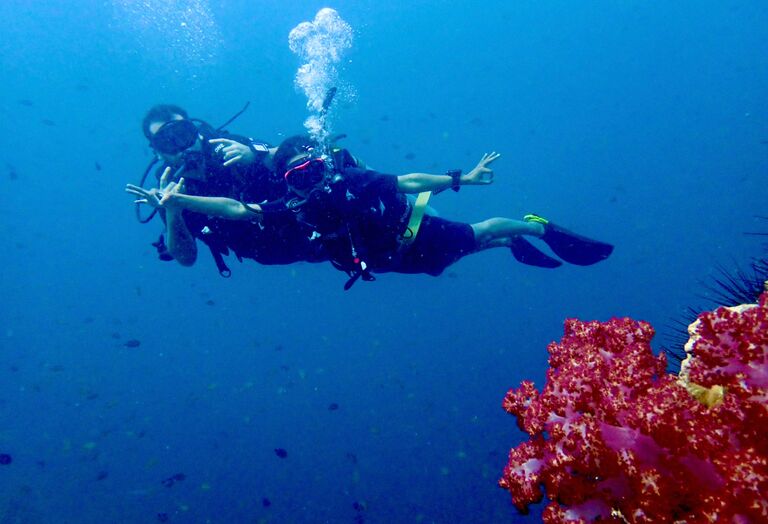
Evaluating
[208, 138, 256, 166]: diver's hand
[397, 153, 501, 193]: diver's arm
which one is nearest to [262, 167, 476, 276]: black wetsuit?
[397, 153, 501, 193]: diver's arm

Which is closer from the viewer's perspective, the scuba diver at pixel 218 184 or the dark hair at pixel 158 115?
the scuba diver at pixel 218 184

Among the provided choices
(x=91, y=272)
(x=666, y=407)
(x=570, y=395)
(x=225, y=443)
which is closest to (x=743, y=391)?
(x=666, y=407)

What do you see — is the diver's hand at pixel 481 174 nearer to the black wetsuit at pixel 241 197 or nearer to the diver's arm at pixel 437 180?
the diver's arm at pixel 437 180

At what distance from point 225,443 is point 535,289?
101 feet

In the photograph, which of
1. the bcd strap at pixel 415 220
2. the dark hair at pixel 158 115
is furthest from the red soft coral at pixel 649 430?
the dark hair at pixel 158 115

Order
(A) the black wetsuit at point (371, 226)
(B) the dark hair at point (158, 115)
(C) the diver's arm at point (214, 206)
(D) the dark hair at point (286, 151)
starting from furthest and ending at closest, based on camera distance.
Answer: (B) the dark hair at point (158, 115) → (D) the dark hair at point (286, 151) → (A) the black wetsuit at point (371, 226) → (C) the diver's arm at point (214, 206)

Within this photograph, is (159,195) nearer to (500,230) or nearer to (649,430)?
(649,430)

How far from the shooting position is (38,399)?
37.5 meters

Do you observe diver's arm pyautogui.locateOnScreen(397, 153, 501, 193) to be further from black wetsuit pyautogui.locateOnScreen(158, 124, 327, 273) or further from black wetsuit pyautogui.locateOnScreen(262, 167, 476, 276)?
black wetsuit pyautogui.locateOnScreen(158, 124, 327, 273)

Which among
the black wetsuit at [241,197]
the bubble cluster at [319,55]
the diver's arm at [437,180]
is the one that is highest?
the bubble cluster at [319,55]

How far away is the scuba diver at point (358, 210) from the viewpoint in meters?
5.32

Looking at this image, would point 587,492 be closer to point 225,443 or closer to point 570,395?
point 570,395

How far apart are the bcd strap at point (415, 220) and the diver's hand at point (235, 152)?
239 cm

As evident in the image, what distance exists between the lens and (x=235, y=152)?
588 cm
